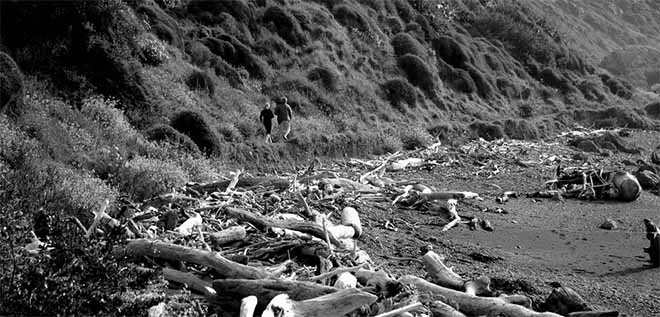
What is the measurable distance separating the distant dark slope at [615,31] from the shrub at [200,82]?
5278 centimetres

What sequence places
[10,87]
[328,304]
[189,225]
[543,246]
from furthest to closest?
[543,246] → [10,87] → [189,225] → [328,304]

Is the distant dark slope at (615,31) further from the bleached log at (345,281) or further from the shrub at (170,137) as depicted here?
the bleached log at (345,281)

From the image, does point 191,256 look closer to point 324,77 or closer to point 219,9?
point 324,77

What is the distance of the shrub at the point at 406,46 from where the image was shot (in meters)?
31.5

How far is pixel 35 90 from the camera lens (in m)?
11.5

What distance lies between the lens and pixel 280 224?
738 cm

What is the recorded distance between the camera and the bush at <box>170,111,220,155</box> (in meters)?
13.6

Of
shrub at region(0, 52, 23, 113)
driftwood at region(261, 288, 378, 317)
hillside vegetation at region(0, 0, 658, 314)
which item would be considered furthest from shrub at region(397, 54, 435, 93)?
driftwood at region(261, 288, 378, 317)

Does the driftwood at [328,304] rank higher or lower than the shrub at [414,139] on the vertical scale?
higher

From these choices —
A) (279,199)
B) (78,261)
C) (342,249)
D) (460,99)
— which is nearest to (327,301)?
(78,261)

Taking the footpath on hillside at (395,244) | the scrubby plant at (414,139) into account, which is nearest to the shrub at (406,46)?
the scrubby plant at (414,139)

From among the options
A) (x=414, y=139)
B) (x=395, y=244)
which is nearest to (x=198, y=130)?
(x=395, y=244)

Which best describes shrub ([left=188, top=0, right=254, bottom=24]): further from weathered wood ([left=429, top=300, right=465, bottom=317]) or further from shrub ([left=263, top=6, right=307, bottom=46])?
weathered wood ([left=429, top=300, right=465, bottom=317])

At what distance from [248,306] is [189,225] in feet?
7.96
